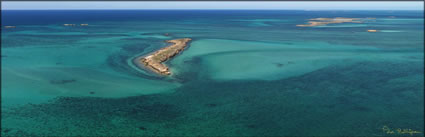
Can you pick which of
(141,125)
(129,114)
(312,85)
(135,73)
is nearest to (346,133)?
(312,85)

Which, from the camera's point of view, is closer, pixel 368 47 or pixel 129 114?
pixel 129 114

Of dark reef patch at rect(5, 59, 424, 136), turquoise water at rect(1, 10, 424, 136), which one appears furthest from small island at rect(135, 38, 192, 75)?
dark reef patch at rect(5, 59, 424, 136)

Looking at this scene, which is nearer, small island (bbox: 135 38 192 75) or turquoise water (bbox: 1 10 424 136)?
turquoise water (bbox: 1 10 424 136)

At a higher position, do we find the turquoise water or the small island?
the small island

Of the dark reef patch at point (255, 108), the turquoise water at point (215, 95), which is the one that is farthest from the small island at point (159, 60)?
the dark reef patch at point (255, 108)

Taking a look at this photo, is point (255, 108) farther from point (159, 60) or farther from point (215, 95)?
point (159, 60)

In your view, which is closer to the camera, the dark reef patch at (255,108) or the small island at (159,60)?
the dark reef patch at (255,108)

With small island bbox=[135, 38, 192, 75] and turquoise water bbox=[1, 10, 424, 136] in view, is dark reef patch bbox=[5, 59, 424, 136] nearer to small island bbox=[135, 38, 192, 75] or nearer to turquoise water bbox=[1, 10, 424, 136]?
turquoise water bbox=[1, 10, 424, 136]

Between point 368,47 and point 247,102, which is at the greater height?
point 368,47

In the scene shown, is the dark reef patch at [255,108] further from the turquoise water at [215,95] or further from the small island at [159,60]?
the small island at [159,60]

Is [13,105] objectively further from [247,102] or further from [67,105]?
[247,102]

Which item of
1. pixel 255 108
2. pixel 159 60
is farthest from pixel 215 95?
pixel 159 60
